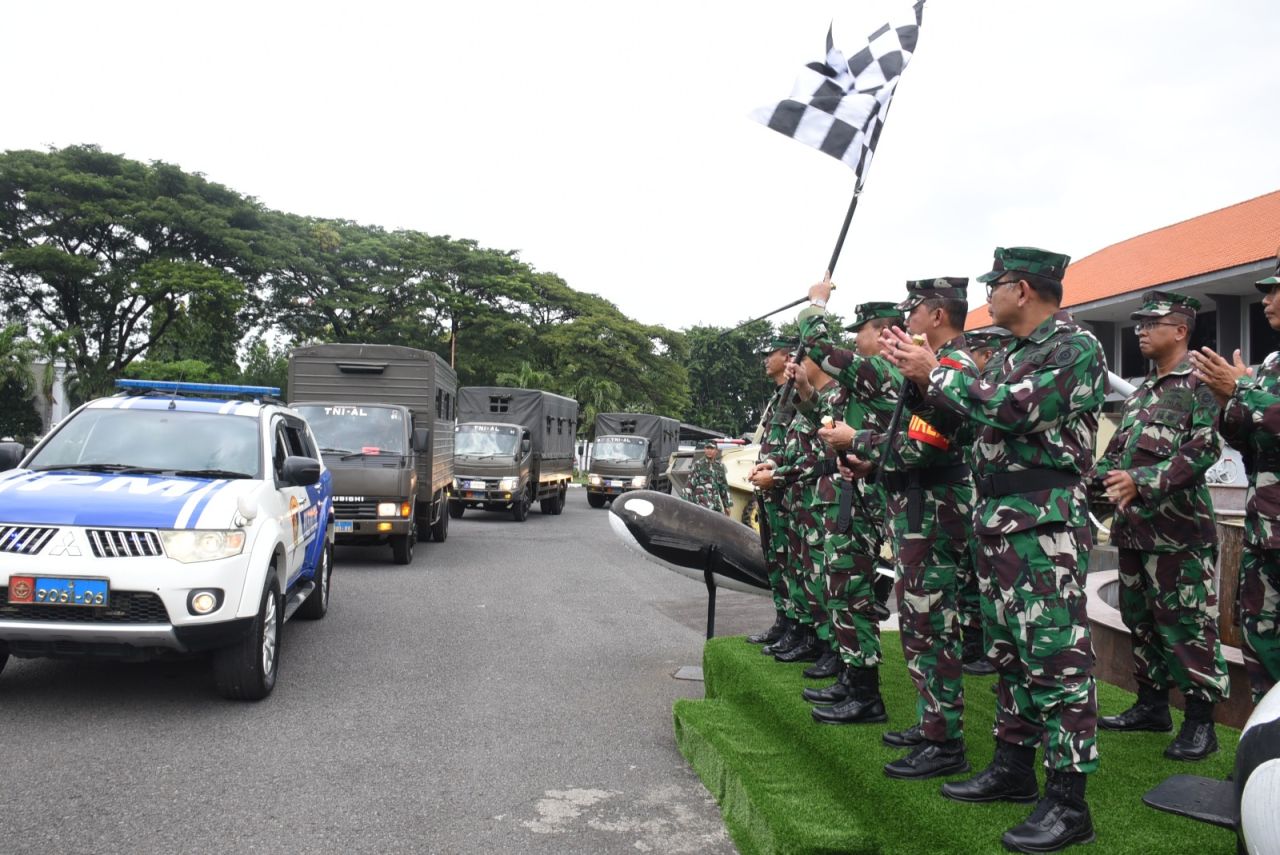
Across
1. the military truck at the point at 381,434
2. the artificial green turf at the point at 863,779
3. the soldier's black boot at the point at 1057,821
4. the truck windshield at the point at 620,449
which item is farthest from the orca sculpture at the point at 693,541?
the truck windshield at the point at 620,449

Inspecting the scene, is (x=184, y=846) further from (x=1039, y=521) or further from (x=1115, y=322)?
(x=1115, y=322)

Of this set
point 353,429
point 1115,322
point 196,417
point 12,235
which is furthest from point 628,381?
point 196,417

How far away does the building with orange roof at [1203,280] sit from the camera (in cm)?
1546

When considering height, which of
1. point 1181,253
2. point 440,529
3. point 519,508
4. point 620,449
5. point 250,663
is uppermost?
point 1181,253

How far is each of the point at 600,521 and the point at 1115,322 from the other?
36.0ft

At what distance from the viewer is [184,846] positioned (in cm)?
385

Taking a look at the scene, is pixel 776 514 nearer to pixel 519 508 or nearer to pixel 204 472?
pixel 204 472

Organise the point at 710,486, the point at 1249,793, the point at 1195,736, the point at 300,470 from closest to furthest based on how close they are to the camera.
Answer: the point at 1249,793, the point at 1195,736, the point at 300,470, the point at 710,486

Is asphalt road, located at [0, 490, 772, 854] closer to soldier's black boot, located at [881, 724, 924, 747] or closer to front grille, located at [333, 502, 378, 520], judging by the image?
soldier's black boot, located at [881, 724, 924, 747]

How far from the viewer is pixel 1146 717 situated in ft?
14.1

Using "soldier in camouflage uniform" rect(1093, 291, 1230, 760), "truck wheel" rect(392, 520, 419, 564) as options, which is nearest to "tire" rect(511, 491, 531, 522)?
"truck wheel" rect(392, 520, 419, 564)

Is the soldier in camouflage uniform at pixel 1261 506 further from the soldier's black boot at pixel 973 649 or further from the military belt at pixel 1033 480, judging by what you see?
the soldier's black boot at pixel 973 649

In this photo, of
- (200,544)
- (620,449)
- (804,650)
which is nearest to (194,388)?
(200,544)

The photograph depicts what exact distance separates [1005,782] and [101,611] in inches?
170
